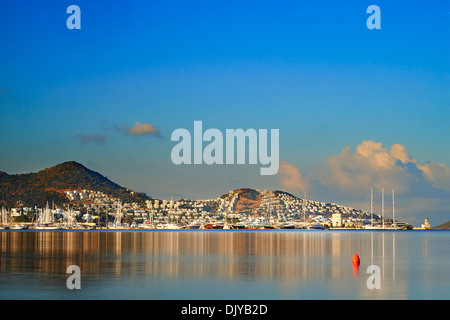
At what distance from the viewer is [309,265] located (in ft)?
174

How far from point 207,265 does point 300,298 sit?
72.5ft

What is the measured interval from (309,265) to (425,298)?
71.0 ft
